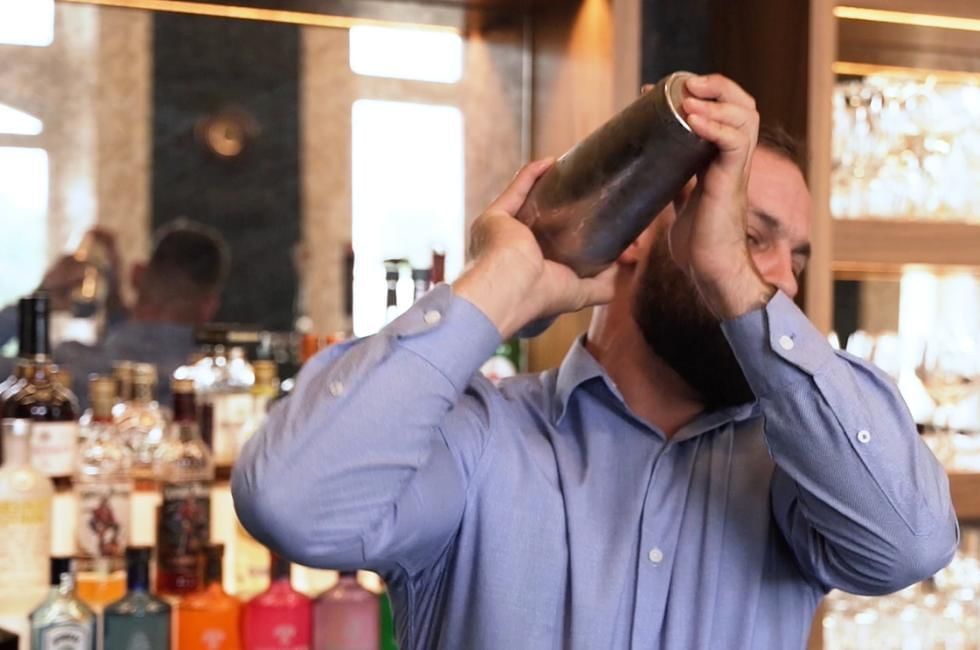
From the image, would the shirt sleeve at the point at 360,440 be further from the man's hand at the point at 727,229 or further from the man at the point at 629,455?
the man's hand at the point at 727,229

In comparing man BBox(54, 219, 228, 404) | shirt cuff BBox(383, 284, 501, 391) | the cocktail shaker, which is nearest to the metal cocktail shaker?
the cocktail shaker

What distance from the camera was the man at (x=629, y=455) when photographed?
1.00 meters

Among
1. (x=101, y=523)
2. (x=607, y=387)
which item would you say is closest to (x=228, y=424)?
(x=101, y=523)

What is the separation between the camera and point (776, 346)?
100cm

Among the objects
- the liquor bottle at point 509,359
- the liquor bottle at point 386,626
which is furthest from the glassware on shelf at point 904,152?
the liquor bottle at point 386,626

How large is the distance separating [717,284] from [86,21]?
1.38 meters

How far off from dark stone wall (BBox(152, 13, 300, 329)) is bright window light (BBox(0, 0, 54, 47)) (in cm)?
17

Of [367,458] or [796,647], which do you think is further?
[796,647]

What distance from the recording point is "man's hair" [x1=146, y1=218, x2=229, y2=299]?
201 centimetres

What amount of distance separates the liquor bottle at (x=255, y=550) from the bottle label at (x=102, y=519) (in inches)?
6.6

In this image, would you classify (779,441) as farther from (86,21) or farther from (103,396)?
(86,21)

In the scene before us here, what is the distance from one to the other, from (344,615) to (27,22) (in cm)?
106

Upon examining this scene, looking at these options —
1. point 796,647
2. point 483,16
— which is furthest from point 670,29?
point 796,647

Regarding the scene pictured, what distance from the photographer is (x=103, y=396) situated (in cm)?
176
